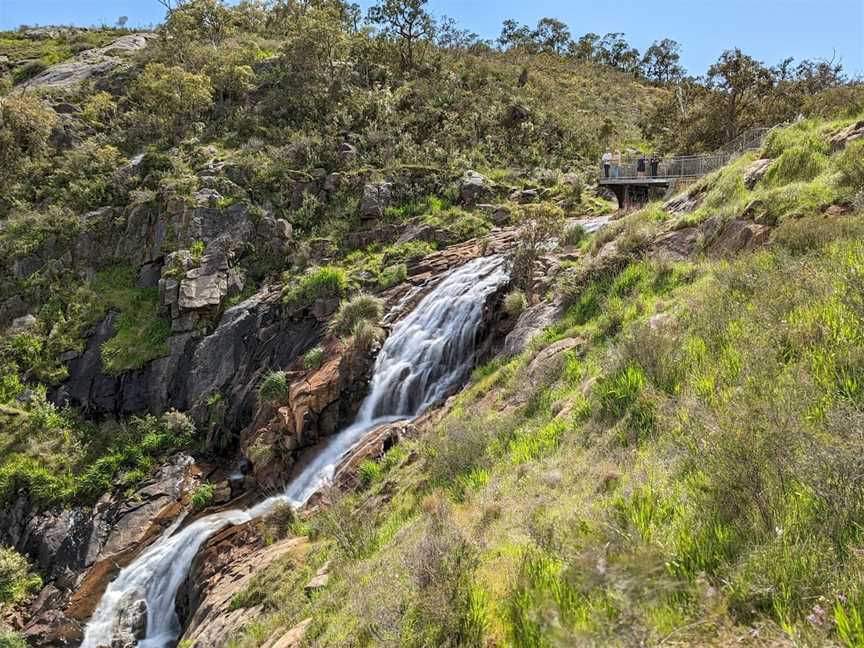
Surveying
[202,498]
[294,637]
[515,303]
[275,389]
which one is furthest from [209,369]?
[294,637]

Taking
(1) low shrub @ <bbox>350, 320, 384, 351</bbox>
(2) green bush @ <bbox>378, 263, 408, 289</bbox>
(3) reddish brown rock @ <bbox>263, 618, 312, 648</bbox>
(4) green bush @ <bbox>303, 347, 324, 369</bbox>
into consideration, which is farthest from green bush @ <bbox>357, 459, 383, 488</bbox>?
(2) green bush @ <bbox>378, 263, 408, 289</bbox>

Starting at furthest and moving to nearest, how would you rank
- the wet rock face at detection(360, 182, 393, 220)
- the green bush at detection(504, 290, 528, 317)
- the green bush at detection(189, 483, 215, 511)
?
the wet rock face at detection(360, 182, 393, 220)
the green bush at detection(189, 483, 215, 511)
the green bush at detection(504, 290, 528, 317)

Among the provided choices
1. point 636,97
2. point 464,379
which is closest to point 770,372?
point 464,379

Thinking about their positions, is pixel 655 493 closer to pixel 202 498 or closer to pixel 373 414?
pixel 373 414

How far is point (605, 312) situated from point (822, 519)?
6.03 meters

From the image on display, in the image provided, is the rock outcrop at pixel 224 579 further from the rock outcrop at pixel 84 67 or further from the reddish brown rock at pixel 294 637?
the rock outcrop at pixel 84 67

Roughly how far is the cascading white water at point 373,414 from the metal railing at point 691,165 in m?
7.97

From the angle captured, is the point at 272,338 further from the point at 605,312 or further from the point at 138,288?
the point at 605,312

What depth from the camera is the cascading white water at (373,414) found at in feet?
33.3

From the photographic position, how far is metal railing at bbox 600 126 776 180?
1496cm

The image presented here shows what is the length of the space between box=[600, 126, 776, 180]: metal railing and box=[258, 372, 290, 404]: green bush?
1446 cm

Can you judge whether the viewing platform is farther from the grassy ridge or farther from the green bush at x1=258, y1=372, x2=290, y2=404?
the green bush at x1=258, y1=372, x2=290, y2=404

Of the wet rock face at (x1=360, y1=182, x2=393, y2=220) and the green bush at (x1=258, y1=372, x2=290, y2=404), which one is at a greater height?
the wet rock face at (x1=360, y1=182, x2=393, y2=220)

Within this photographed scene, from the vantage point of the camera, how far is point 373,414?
39.4ft
